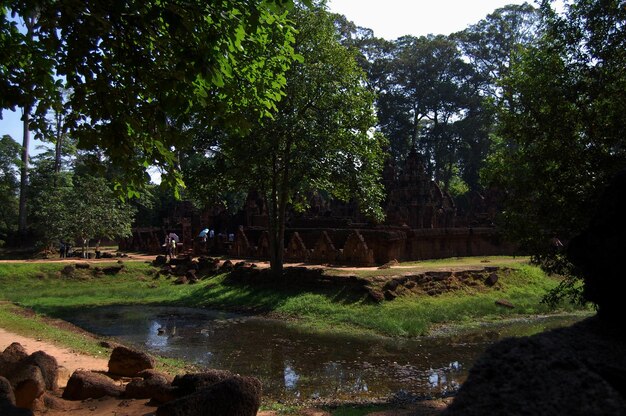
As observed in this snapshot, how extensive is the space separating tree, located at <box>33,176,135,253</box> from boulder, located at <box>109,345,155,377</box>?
19300 mm

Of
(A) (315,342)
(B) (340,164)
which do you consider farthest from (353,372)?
(B) (340,164)

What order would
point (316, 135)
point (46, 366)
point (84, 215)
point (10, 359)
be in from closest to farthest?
point (46, 366), point (10, 359), point (316, 135), point (84, 215)

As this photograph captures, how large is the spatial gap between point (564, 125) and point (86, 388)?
330 inches

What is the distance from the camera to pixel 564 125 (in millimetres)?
8391

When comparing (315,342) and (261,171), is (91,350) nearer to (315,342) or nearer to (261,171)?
(315,342)

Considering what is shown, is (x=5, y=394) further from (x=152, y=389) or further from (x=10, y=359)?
(x=10, y=359)

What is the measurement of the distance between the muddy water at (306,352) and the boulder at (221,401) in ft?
9.10

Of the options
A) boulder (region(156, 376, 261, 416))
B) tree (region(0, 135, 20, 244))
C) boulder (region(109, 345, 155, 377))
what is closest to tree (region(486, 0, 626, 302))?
boulder (region(156, 376, 261, 416))

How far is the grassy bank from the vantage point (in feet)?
44.2

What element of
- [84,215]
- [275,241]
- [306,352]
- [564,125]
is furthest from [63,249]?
[564,125]

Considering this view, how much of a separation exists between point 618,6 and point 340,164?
10116 millimetres

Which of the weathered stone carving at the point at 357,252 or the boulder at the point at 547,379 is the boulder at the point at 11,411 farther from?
the weathered stone carving at the point at 357,252

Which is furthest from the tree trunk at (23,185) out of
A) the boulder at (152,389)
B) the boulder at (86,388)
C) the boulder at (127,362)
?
the boulder at (152,389)

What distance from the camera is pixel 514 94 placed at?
9.44 metres
